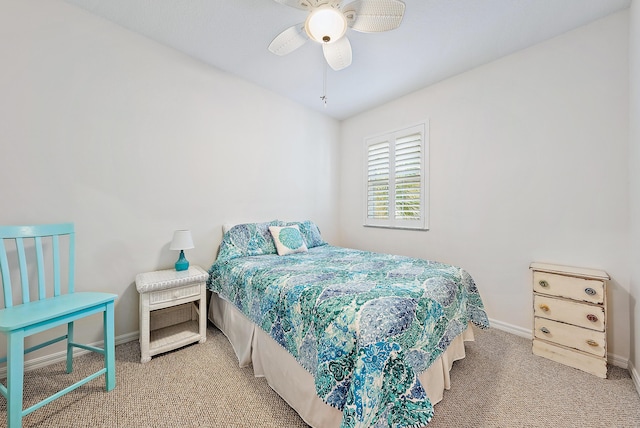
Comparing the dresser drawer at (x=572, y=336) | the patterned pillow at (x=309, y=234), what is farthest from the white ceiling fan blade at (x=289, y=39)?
the dresser drawer at (x=572, y=336)

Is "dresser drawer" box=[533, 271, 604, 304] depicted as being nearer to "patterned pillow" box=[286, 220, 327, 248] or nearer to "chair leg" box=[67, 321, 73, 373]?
"patterned pillow" box=[286, 220, 327, 248]

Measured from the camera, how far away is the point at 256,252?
2639 millimetres

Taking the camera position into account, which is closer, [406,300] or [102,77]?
[406,300]

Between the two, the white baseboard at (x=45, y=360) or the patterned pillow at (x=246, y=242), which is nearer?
the white baseboard at (x=45, y=360)

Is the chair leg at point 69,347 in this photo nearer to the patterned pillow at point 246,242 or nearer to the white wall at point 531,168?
the patterned pillow at point 246,242

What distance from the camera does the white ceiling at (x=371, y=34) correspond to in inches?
72.9

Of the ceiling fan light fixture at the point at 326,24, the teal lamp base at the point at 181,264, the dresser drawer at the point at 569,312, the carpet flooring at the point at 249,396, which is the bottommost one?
the carpet flooring at the point at 249,396

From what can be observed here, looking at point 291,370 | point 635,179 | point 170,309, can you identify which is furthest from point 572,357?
point 170,309

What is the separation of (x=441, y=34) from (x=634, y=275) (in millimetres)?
2325

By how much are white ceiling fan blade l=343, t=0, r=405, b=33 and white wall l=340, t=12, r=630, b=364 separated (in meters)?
1.54

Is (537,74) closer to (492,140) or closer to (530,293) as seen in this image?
(492,140)

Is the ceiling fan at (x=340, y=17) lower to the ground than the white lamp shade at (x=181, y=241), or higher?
higher

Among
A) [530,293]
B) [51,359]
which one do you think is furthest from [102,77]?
[530,293]

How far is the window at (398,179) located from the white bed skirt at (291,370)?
1524mm
